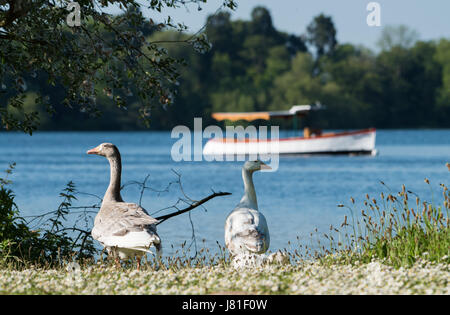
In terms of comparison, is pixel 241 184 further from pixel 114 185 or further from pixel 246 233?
pixel 246 233

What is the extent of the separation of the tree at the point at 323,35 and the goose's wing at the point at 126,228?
159568 millimetres

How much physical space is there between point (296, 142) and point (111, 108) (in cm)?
6135

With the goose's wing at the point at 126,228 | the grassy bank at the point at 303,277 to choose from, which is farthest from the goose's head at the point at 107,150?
the grassy bank at the point at 303,277

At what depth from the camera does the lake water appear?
85.6 feet

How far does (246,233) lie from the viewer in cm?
1161

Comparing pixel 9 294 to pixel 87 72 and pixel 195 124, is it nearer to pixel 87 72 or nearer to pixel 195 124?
pixel 87 72

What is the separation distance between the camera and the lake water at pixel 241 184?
2608cm

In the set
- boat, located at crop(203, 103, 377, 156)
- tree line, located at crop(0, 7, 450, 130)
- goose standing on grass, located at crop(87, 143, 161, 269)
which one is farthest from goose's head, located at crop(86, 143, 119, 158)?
tree line, located at crop(0, 7, 450, 130)

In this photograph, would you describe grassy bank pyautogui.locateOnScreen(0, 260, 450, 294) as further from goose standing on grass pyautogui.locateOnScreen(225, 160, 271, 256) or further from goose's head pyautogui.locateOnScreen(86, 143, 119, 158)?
goose's head pyautogui.locateOnScreen(86, 143, 119, 158)

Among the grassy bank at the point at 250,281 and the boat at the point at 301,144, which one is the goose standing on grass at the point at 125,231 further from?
the boat at the point at 301,144

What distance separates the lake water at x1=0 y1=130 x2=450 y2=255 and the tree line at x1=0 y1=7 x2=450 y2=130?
175ft

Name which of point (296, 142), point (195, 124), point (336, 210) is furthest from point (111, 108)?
point (336, 210)

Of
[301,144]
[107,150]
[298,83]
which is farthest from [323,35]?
[107,150]

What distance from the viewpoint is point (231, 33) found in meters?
161
